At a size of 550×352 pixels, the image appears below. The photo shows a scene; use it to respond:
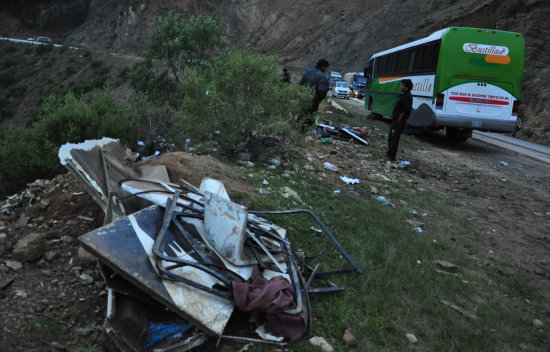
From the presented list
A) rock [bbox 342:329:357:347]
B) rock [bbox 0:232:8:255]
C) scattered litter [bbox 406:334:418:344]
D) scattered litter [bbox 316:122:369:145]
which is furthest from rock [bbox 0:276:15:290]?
scattered litter [bbox 316:122:369:145]

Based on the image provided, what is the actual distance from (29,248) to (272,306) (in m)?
2.29

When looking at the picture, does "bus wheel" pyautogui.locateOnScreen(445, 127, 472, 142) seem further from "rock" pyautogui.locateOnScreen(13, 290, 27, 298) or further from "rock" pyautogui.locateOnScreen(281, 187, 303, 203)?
"rock" pyautogui.locateOnScreen(13, 290, 27, 298)

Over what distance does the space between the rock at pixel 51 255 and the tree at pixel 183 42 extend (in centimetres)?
1429

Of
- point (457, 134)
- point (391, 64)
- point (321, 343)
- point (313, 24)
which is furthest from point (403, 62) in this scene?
point (313, 24)

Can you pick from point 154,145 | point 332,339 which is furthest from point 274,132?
point 332,339

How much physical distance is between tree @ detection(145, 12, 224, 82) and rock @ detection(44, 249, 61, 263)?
14.3 meters

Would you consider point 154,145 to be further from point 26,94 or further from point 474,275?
point 26,94

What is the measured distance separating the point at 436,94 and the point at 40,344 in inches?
458

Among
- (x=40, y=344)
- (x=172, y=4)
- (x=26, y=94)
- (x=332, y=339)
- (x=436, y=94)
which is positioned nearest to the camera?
(x=40, y=344)

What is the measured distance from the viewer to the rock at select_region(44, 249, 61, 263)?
3775mm

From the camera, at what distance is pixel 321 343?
121 inches

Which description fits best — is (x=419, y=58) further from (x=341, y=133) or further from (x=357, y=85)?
(x=357, y=85)

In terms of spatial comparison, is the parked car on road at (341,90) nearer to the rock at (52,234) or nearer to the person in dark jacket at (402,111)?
the person in dark jacket at (402,111)

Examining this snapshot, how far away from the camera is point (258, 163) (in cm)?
707
